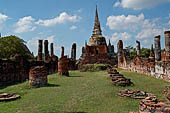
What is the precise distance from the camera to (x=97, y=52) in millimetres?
34250

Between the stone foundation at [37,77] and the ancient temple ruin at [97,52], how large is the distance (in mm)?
19197

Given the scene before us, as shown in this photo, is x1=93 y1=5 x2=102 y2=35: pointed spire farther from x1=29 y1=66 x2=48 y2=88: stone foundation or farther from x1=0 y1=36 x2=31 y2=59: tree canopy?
x1=29 y1=66 x2=48 y2=88: stone foundation

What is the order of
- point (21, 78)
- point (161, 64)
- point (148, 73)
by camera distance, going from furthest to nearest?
point (21, 78)
point (148, 73)
point (161, 64)

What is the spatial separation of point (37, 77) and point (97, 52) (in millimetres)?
24855

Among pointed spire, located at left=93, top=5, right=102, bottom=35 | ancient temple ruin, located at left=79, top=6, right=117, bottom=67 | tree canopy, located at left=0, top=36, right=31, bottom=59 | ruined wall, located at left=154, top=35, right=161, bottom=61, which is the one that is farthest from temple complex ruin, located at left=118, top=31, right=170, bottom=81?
pointed spire, located at left=93, top=5, right=102, bottom=35

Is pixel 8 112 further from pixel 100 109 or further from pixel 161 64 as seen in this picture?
pixel 161 64

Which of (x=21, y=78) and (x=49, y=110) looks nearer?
(x=49, y=110)

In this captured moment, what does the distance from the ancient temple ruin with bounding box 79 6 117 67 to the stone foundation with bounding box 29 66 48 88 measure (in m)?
19.2

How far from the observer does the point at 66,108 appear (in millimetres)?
5285

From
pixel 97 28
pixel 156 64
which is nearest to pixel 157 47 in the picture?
pixel 156 64

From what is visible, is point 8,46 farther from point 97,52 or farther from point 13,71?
point 97,52

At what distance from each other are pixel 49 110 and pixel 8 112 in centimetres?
119

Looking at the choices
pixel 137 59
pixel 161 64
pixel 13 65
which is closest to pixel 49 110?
pixel 161 64

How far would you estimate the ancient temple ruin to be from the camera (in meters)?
31.0
